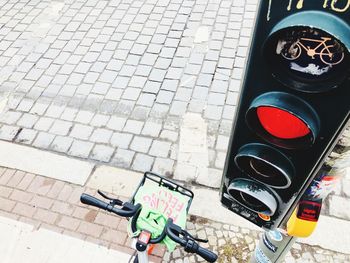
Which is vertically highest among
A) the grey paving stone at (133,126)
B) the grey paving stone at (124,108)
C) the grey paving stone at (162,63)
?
the grey paving stone at (162,63)

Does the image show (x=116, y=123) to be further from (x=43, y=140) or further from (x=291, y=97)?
(x=291, y=97)

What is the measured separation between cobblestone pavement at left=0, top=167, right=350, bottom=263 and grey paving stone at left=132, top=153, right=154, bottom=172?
2.02ft

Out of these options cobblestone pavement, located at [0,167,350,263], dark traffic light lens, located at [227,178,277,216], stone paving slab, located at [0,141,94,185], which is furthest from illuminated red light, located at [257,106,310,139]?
stone paving slab, located at [0,141,94,185]

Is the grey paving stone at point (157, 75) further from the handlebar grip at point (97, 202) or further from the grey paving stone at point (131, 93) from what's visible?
the handlebar grip at point (97, 202)

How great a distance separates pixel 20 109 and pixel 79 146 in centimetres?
128

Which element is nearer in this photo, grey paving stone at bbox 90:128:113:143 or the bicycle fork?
the bicycle fork

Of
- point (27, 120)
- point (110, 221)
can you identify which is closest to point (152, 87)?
point (27, 120)

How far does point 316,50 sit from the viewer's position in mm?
1132

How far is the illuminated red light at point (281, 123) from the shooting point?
1328 mm

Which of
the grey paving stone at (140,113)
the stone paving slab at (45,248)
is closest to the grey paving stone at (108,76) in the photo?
the grey paving stone at (140,113)

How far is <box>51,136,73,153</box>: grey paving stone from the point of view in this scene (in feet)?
14.9

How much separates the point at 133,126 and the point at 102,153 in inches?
23.5

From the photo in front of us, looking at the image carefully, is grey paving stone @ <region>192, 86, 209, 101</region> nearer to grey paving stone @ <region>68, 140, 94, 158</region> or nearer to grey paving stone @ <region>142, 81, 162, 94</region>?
grey paving stone @ <region>142, 81, 162, 94</region>

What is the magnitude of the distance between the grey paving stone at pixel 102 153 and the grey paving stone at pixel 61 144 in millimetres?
390
